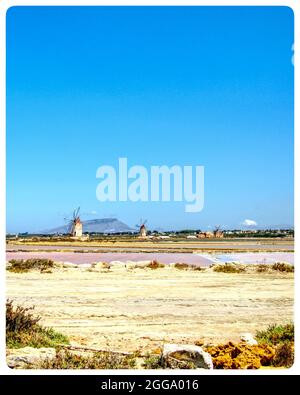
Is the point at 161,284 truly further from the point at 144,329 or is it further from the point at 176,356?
the point at 176,356

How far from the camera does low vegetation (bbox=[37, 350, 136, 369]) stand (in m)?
6.43

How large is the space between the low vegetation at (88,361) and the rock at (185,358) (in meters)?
0.51

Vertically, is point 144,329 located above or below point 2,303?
below

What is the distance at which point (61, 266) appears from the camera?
17.0 m

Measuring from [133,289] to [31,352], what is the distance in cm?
655

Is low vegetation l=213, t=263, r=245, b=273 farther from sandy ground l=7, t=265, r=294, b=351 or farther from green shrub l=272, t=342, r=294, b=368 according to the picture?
green shrub l=272, t=342, r=294, b=368

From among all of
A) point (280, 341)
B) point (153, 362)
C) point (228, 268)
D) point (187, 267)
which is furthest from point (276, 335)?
point (187, 267)

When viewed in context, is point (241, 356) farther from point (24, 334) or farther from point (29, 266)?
point (29, 266)

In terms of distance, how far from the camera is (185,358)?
6555mm

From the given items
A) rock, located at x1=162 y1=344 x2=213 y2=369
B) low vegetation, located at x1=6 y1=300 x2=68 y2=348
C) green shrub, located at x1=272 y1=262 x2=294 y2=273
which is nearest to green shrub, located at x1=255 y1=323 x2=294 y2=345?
rock, located at x1=162 y1=344 x2=213 y2=369

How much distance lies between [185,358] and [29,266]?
34.8 feet

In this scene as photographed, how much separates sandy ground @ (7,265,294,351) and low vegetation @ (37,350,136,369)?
0.89 meters
